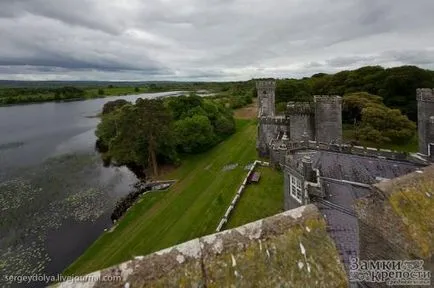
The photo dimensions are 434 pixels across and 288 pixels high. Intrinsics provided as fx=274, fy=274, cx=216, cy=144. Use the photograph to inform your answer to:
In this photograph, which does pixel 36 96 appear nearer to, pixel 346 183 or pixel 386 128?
pixel 386 128

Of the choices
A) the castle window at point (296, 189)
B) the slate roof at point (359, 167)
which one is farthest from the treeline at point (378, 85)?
the castle window at point (296, 189)

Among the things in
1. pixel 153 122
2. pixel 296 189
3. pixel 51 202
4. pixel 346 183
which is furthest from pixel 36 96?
pixel 346 183

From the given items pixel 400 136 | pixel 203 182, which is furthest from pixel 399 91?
pixel 203 182

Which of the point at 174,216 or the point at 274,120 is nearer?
the point at 174,216

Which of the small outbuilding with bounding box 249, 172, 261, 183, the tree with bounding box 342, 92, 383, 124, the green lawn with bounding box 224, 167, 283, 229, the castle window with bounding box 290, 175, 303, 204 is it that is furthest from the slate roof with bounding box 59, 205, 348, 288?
the tree with bounding box 342, 92, 383, 124

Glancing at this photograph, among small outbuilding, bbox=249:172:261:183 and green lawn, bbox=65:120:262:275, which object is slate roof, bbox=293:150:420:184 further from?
small outbuilding, bbox=249:172:261:183
